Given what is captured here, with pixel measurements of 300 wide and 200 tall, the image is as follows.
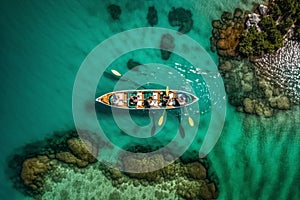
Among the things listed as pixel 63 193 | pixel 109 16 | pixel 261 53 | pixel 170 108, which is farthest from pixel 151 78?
pixel 63 193

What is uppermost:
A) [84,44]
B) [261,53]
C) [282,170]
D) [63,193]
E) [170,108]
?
[261,53]

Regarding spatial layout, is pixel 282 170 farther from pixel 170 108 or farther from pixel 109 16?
pixel 109 16

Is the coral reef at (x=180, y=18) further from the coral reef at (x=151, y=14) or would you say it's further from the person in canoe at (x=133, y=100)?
the person in canoe at (x=133, y=100)

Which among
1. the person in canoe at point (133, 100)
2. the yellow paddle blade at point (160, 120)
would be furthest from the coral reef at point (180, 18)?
the yellow paddle blade at point (160, 120)

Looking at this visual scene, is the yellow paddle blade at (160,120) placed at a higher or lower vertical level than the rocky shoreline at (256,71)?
lower

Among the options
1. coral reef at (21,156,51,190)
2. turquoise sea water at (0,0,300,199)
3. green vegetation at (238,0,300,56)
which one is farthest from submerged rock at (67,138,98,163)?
green vegetation at (238,0,300,56)

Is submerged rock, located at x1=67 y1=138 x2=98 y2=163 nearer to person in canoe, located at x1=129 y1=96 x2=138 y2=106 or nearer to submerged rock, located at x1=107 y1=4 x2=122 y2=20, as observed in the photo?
person in canoe, located at x1=129 y1=96 x2=138 y2=106
